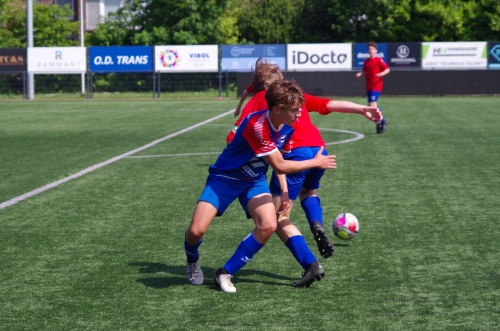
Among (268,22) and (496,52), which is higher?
(268,22)

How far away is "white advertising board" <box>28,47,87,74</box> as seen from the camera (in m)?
42.9

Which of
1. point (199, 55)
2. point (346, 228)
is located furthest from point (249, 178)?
point (199, 55)

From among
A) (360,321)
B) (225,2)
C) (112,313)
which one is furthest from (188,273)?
(225,2)

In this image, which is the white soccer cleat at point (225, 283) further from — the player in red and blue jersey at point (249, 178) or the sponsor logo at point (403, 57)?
the sponsor logo at point (403, 57)

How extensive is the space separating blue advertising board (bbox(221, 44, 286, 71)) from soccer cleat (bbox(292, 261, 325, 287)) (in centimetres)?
3628

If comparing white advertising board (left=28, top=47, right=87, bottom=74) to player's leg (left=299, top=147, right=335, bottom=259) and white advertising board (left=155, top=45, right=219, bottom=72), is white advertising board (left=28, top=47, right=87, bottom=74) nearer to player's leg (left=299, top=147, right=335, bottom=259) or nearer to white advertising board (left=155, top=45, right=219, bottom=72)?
white advertising board (left=155, top=45, right=219, bottom=72)

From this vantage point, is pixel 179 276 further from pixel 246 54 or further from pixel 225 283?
pixel 246 54

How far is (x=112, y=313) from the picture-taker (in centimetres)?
559

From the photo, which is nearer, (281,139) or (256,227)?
(256,227)

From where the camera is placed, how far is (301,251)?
6406 mm

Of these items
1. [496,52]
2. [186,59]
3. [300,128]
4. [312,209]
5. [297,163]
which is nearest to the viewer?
[297,163]

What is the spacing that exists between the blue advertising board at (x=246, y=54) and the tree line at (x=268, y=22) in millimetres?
11895

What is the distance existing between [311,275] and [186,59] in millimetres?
37287

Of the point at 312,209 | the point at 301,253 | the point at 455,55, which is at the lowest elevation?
the point at 301,253
